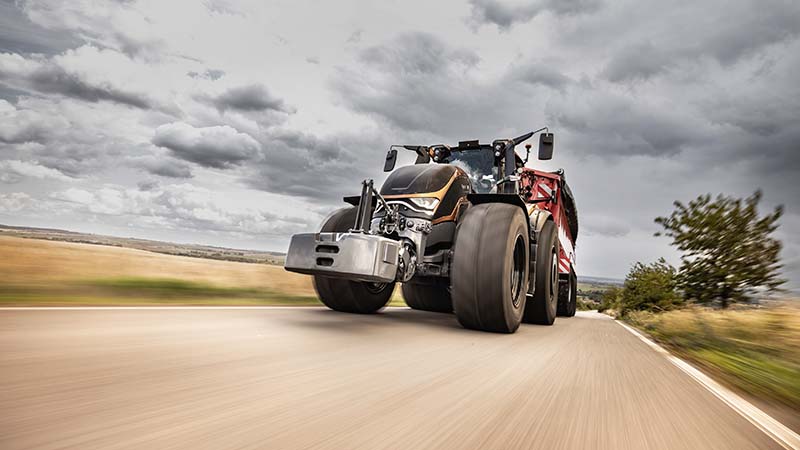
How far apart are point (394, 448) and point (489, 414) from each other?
61 centimetres

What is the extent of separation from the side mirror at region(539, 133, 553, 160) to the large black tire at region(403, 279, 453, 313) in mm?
2845

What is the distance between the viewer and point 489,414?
6.31 ft

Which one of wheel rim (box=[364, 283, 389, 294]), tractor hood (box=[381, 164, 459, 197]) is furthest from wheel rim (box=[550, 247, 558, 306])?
wheel rim (box=[364, 283, 389, 294])

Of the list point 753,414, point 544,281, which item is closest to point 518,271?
point 544,281

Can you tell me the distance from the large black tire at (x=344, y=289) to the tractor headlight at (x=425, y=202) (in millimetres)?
1038

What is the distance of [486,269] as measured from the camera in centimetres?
453

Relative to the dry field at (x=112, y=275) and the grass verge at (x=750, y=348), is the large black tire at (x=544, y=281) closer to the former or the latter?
the grass verge at (x=750, y=348)

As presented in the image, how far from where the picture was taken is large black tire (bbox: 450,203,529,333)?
453 cm

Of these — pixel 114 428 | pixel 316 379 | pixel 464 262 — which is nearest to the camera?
pixel 114 428

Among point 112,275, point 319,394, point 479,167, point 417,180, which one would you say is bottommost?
point 319,394

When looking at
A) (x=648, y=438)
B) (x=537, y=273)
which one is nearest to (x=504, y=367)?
(x=648, y=438)

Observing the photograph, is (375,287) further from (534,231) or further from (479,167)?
(479,167)

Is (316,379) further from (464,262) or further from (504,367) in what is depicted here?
(464,262)

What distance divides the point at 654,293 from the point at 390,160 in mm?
10320
